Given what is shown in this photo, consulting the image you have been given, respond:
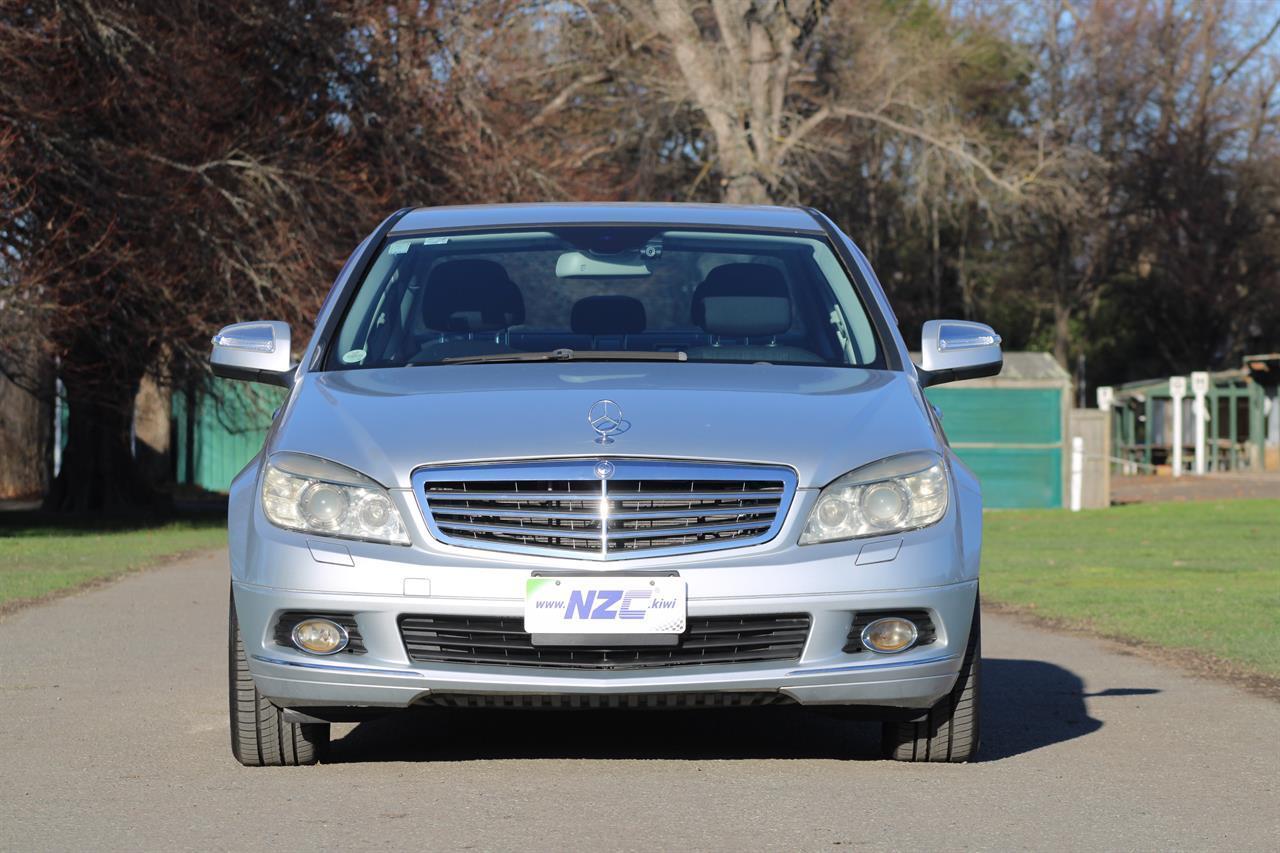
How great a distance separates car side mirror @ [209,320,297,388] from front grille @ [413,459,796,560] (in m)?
1.28

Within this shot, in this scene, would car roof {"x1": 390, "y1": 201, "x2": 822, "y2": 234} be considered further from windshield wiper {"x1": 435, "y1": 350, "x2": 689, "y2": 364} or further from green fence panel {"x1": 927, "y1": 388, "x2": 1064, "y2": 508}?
green fence panel {"x1": 927, "y1": 388, "x2": 1064, "y2": 508}

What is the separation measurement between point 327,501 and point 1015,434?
26476 mm

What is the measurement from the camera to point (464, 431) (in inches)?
240

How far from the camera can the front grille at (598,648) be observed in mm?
5945

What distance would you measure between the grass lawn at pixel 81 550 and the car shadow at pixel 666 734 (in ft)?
20.4

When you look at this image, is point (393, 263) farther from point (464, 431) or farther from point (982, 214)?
point (982, 214)

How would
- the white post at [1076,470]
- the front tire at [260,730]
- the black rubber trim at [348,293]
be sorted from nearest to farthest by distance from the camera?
A: the front tire at [260,730], the black rubber trim at [348,293], the white post at [1076,470]

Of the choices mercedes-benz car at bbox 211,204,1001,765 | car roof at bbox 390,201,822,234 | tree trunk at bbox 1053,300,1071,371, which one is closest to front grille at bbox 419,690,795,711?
mercedes-benz car at bbox 211,204,1001,765

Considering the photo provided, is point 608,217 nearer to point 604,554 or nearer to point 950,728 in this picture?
point 604,554

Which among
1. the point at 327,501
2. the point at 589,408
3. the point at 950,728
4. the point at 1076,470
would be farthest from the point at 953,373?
the point at 1076,470

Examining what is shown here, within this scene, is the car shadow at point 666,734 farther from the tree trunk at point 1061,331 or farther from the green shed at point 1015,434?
the tree trunk at point 1061,331

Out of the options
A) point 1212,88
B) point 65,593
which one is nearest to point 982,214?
point 1212,88

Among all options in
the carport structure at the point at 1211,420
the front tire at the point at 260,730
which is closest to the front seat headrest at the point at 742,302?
the front tire at the point at 260,730

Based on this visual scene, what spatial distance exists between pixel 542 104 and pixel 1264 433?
25.1 metres
